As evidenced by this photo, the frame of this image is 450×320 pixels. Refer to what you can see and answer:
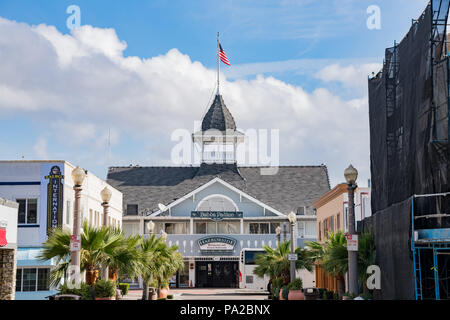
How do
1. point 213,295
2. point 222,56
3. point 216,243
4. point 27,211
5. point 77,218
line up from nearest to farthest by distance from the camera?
point 77,218
point 27,211
point 213,295
point 222,56
point 216,243

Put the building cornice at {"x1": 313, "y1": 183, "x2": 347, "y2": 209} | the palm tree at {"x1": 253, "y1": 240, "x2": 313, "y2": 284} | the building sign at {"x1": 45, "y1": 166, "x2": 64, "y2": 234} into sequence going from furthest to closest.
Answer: the building cornice at {"x1": 313, "y1": 183, "x2": 347, "y2": 209}
the palm tree at {"x1": 253, "y1": 240, "x2": 313, "y2": 284}
the building sign at {"x1": 45, "y1": 166, "x2": 64, "y2": 234}

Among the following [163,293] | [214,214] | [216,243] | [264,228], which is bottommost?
[163,293]

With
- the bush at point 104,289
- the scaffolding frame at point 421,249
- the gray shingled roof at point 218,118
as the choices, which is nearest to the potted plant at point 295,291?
the scaffolding frame at point 421,249

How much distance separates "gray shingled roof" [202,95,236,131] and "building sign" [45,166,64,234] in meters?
30.8

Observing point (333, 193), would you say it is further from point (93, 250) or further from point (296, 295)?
point (93, 250)

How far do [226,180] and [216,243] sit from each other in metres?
7.48

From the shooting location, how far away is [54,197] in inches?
1323

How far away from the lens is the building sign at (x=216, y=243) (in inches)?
2279

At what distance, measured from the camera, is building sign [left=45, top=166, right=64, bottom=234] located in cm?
3341

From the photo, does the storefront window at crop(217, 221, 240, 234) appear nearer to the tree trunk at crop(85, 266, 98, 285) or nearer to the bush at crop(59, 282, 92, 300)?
the tree trunk at crop(85, 266, 98, 285)

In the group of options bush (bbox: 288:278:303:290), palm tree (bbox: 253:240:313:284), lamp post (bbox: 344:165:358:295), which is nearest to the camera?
lamp post (bbox: 344:165:358:295)

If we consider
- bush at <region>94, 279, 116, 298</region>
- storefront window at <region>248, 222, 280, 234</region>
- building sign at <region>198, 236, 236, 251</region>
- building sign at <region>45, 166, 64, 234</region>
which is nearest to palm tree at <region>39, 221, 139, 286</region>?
bush at <region>94, 279, 116, 298</region>

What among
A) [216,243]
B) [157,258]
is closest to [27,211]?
[157,258]

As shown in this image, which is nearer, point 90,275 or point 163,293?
point 90,275
